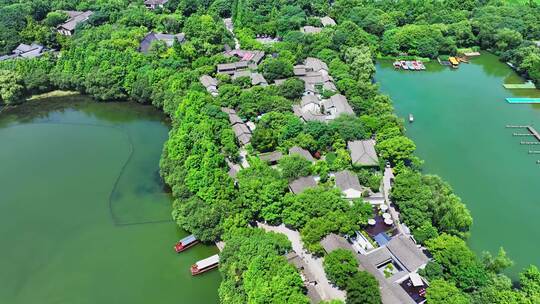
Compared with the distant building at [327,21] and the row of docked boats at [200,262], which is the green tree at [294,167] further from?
the distant building at [327,21]

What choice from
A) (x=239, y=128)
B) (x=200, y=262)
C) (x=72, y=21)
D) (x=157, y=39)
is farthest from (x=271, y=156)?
(x=72, y=21)

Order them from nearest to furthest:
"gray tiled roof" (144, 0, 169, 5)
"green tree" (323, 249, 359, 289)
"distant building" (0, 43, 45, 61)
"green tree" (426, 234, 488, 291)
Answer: "green tree" (426, 234, 488, 291)
"green tree" (323, 249, 359, 289)
"distant building" (0, 43, 45, 61)
"gray tiled roof" (144, 0, 169, 5)

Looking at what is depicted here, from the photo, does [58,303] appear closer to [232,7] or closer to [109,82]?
[109,82]

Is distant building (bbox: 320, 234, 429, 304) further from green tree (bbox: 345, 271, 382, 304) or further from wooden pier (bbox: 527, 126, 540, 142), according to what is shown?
wooden pier (bbox: 527, 126, 540, 142)

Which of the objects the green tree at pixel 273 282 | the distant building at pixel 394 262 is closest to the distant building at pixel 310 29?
the distant building at pixel 394 262

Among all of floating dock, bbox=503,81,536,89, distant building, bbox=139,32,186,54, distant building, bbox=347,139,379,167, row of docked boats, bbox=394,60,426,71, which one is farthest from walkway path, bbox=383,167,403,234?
distant building, bbox=139,32,186,54

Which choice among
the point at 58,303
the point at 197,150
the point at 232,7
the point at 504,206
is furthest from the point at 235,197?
the point at 232,7
